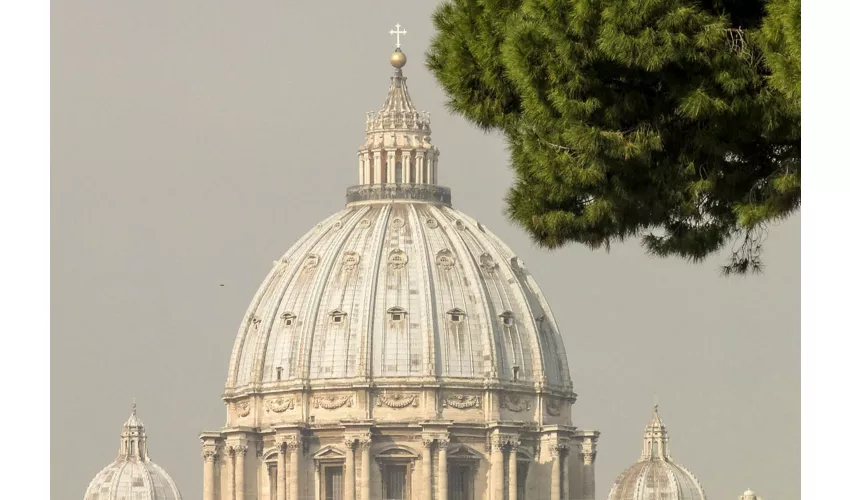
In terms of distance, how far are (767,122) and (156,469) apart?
6855 centimetres

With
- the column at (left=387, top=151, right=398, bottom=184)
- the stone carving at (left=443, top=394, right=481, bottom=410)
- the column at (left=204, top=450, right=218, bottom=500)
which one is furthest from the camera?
the stone carving at (left=443, top=394, right=481, bottom=410)

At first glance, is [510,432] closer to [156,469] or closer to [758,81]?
[156,469]

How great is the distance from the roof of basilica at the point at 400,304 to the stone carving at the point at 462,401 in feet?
1.97

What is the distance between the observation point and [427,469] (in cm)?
8388

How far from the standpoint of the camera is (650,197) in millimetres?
17141

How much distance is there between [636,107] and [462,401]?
70.4 m

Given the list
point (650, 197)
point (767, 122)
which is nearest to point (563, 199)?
point (650, 197)

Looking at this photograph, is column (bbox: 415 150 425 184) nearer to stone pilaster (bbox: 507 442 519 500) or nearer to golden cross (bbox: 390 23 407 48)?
stone pilaster (bbox: 507 442 519 500)

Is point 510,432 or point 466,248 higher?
point 466,248

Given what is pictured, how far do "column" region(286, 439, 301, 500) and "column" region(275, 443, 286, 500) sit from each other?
0.26 m

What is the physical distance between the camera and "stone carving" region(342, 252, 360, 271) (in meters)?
85.2

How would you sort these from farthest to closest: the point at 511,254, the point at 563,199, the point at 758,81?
the point at 511,254 < the point at 563,199 < the point at 758,81

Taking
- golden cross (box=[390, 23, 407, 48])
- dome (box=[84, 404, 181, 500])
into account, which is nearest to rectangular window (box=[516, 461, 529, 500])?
dome (box=[84, 404, 181, 500])

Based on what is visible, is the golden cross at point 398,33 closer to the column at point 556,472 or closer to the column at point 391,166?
the column at point 391,166
